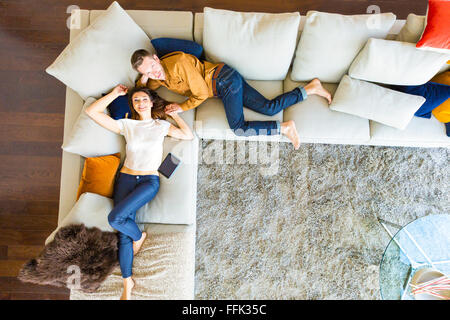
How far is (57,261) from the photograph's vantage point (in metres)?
1.47

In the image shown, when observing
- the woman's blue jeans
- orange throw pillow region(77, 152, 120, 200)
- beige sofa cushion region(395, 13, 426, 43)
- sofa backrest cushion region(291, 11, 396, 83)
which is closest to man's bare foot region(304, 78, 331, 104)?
sofa backrest cushion region(291, 11, 396, 83)

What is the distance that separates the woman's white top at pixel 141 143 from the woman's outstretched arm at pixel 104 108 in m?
0.06

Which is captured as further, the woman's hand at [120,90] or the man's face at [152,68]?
the woman's hand at [120,90]

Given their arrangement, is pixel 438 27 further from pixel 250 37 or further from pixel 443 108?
pixel 250 37

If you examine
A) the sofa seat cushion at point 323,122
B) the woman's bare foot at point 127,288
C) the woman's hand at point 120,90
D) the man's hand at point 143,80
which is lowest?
the woman's bare foot at point 127,288

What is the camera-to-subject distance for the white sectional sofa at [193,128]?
1.79 meters

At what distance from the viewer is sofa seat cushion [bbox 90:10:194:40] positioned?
1.81 metres

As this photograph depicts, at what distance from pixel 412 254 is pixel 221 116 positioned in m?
1.48

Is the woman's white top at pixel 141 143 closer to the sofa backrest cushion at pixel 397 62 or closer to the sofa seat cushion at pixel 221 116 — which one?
the sofa seat cushion at pixel 221 116

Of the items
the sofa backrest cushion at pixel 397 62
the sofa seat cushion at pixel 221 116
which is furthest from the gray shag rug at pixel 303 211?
the sofa backrest cushion at pixel 397 62

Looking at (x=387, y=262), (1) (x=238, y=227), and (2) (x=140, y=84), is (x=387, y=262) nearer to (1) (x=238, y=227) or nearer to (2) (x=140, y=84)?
(1) (x=238, y=227)

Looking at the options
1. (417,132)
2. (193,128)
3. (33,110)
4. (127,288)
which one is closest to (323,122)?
(417,132)

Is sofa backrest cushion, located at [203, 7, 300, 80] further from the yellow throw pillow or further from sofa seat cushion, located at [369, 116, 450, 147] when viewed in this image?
the yellow throw pillow

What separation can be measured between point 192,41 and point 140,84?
1.46 ft
